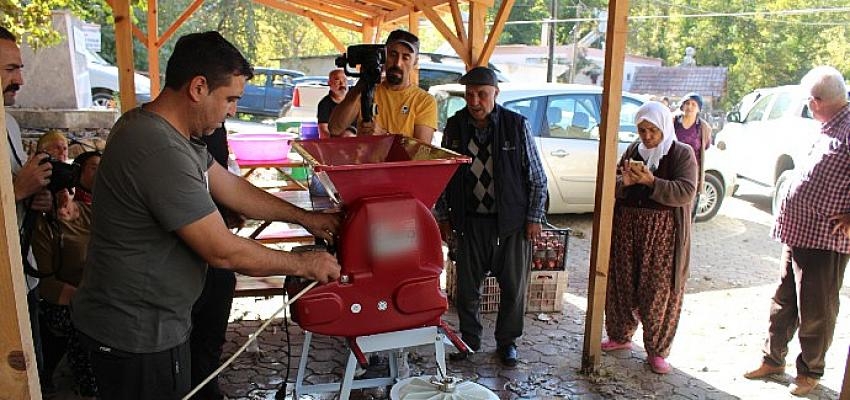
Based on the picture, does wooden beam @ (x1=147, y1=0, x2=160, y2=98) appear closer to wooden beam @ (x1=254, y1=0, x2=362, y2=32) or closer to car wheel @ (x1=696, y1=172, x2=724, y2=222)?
wooden beam @ (x1=254, y1=0, x2=362, y2=32)

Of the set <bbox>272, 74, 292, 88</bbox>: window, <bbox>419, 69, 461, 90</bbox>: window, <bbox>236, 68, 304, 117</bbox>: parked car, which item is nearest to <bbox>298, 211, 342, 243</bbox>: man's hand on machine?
<bbox>419, 69, 461, 90</bbox>: window

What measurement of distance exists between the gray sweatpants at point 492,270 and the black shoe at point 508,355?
0.03 meters

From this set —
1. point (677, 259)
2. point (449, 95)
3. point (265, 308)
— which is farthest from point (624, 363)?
point (449, 95)

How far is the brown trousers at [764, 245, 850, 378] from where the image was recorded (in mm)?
3092

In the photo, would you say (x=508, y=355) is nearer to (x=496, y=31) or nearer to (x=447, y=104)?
(x=496, y=31)

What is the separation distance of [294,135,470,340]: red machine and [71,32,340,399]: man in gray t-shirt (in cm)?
15

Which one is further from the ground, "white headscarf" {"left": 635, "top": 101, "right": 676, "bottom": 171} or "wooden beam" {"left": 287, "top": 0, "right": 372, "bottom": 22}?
"wooden beam" {"left": 287, "top": 0, "right": 372, "bottom": 22}

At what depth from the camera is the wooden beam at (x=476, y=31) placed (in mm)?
4637

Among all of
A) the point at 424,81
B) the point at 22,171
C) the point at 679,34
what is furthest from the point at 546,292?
the point at 679,34

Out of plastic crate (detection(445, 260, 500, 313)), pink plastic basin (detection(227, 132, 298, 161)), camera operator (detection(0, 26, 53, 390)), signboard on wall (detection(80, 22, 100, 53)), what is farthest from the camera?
signboard on wall (detection(80, 22, 100, 53))

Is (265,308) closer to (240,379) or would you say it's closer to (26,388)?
(240,379)

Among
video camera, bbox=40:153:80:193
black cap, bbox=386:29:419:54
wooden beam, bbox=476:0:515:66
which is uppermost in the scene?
wooden beam, bbox=476:0:515:66

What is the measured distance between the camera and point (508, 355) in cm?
360

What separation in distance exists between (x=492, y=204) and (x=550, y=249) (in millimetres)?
1154
